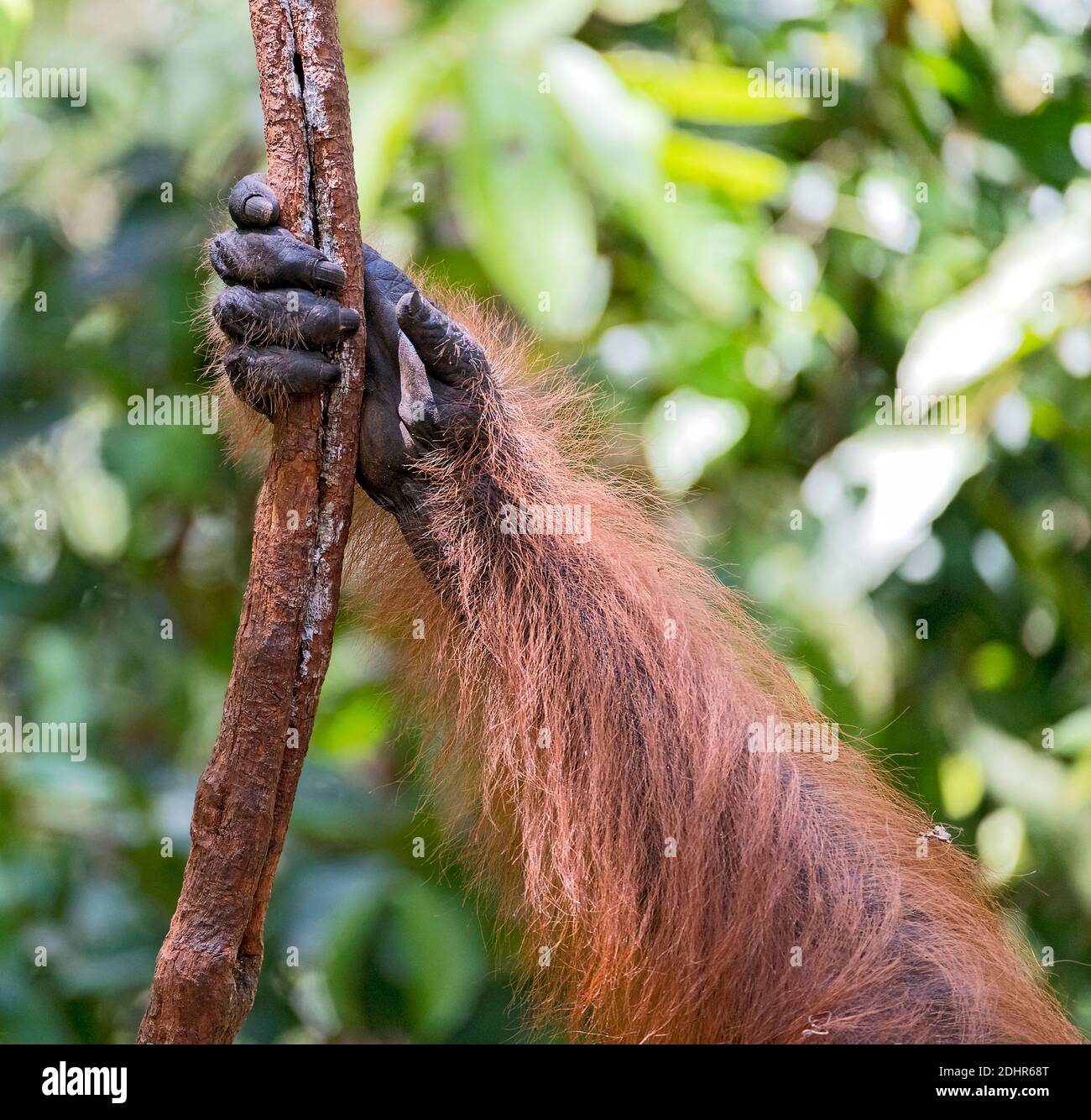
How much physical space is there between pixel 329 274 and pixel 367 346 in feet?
0.42

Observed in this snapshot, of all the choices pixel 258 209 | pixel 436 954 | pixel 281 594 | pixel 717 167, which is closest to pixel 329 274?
pixel 258 209

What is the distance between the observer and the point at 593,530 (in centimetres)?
148

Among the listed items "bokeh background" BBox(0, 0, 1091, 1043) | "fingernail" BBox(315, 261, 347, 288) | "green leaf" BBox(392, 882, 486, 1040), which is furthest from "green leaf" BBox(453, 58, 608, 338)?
"green leaf" BBox(392, 882, 486, 1040)

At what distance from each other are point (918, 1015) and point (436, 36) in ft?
4.75

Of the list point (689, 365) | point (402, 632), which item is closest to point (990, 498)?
point (689, 365)

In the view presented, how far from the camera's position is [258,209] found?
1.12m

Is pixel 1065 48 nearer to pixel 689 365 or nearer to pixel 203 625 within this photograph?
pixel 689 365

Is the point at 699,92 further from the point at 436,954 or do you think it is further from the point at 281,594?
the point at 436,954

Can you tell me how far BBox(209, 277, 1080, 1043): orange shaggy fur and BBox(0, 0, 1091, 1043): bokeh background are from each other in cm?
45

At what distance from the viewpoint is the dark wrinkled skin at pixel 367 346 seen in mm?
1120

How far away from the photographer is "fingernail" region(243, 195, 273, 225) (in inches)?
43.9

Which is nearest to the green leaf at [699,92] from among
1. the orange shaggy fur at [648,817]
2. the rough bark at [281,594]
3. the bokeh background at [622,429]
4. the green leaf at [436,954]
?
the bokeh background at [622,429]

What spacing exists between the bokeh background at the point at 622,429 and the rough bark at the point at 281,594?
691 millimetres

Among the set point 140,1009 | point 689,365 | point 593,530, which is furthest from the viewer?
point 140,1009
